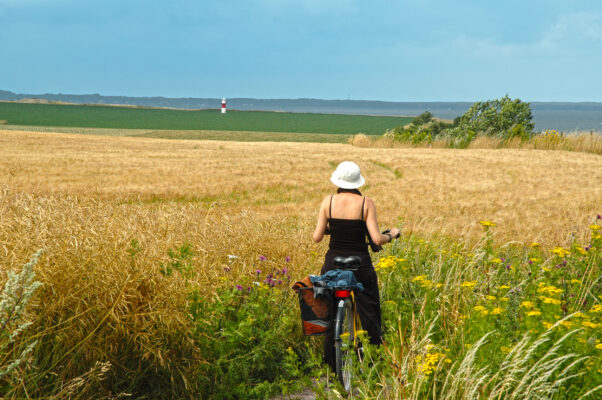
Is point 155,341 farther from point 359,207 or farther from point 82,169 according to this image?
point 82,169

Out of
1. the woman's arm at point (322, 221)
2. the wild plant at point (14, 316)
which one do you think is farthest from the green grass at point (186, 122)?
the wild plant at point (14, 316)

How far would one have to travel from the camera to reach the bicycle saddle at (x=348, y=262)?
4.93 m

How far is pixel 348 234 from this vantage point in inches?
205

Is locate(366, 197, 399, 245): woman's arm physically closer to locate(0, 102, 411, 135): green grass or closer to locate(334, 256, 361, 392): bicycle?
locate(334, 256, 361, 392): bicycle

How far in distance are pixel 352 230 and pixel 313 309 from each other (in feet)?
2.56

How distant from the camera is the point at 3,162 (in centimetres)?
2311

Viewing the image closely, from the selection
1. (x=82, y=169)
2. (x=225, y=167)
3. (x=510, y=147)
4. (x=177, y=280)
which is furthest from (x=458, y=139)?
(x=177, y=280)

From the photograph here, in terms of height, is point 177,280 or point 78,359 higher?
Answer: point 177,280

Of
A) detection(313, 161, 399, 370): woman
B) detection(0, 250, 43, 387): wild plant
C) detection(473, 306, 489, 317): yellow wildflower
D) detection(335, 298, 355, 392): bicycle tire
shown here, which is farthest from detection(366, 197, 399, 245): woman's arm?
detection(0, 250, 43, 387): wild plant

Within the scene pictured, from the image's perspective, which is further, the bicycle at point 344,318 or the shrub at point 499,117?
the shrub at point 499,117

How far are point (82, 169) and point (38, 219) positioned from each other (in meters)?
17.1

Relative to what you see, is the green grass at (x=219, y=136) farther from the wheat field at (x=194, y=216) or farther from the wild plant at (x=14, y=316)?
the wild plant at (x=14, y=316)

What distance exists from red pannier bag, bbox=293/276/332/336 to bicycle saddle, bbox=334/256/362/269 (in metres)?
0.30

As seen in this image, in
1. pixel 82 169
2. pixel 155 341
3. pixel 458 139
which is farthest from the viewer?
pixel 458 139
